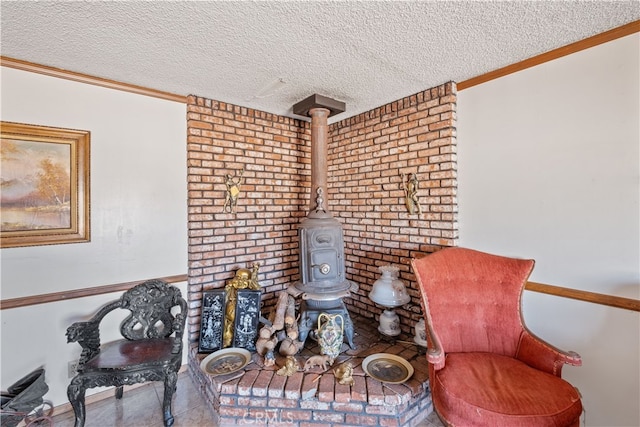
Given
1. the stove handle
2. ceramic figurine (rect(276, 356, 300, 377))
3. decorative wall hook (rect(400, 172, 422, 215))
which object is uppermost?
decorative wall hook (rect(400, 172, 422, 215))

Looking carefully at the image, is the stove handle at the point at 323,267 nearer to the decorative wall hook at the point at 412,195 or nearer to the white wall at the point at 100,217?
the decorative wall hook at the point at 412,195

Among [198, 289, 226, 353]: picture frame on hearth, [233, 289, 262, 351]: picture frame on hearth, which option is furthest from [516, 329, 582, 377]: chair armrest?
[198, 289, 226, 353]: picture frame on hearth

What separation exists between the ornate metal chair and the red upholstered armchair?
68.0 inches

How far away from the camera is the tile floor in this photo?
195 centimetres

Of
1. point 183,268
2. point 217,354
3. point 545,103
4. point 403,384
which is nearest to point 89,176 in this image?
point 183,268

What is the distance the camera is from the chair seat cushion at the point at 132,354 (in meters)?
1.85

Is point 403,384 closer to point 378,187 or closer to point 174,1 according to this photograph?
point 378,187

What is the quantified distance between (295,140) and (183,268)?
1.83 metres

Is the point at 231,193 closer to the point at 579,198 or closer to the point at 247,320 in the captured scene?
the point at 247,320

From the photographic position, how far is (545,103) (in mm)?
1950

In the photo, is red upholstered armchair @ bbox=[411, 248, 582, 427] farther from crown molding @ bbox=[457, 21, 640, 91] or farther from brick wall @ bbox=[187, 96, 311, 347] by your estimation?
brick wall @ bbox=[187, 96, 311, 347]

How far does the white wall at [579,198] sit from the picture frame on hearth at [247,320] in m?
2.01

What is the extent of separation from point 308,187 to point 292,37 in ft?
6.29

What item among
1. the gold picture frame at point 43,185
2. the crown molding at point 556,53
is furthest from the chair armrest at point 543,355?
the gold picture frame at point 43,185
